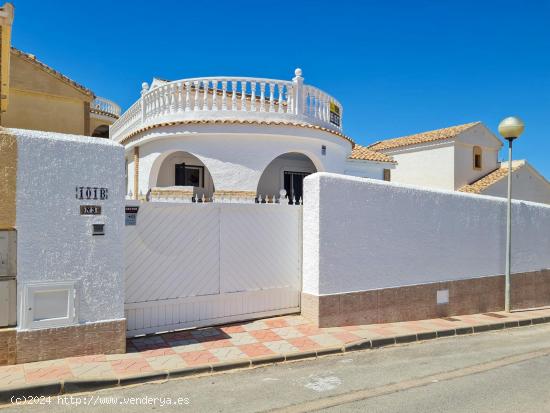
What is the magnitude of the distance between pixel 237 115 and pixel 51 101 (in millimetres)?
5009

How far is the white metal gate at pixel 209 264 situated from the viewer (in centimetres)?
670

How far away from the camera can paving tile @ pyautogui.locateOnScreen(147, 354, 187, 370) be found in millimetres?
5469

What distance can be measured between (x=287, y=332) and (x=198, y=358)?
1864mm

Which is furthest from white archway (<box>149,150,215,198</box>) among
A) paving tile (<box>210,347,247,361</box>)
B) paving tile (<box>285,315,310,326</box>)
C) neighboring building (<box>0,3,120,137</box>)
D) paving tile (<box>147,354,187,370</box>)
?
paving tile (<box>147,354,187,370</box>)

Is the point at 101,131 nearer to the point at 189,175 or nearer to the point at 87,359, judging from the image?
the point at 189,175

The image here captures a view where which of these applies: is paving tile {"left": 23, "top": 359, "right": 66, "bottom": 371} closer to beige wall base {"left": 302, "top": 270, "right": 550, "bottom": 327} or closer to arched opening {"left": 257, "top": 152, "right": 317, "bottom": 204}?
beige wall base {"left": 302, "top": 270, "right": 550, "bottom": 327}

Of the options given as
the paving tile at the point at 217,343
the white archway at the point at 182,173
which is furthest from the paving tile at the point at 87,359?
the white archway at the point at 182,173

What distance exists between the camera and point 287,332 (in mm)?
7227

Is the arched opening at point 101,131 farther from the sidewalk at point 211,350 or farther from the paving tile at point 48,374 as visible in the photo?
the paving tile at point 48,374

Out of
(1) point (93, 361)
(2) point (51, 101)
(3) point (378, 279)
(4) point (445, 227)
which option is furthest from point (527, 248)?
(2) point (51, 101)

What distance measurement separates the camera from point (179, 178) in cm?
1380

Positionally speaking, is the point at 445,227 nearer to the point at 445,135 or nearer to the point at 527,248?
the point at 527,248

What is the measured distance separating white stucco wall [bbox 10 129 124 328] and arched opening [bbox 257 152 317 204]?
8476mm

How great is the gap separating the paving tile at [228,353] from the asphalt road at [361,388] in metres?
0.30
